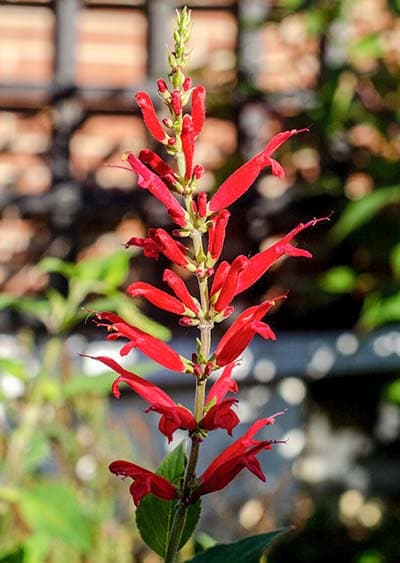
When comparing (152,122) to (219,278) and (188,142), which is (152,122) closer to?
(188,142)

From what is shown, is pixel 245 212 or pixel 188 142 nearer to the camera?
pixel 188 142

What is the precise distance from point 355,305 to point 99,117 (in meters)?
1.39

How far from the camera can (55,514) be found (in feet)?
6.03

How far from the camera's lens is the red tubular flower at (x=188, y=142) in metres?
0.92

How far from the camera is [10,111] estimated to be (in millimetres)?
4074

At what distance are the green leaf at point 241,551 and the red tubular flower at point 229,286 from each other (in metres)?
0.25

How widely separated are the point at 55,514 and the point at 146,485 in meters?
0.96

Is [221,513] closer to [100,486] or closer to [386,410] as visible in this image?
[100,486]

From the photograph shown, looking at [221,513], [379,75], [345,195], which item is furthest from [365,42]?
[221,513]

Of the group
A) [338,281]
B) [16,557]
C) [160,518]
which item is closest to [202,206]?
[160,518]

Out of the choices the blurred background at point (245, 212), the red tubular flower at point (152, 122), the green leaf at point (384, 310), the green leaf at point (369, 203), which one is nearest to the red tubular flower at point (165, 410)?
the red tubular flower at point (152, 122)

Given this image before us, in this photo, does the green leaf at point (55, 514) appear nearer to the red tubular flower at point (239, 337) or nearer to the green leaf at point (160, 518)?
the green leaf at point (160, 518)

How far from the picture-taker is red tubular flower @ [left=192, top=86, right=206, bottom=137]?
0.95m

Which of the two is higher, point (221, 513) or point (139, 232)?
point (139, 232)
